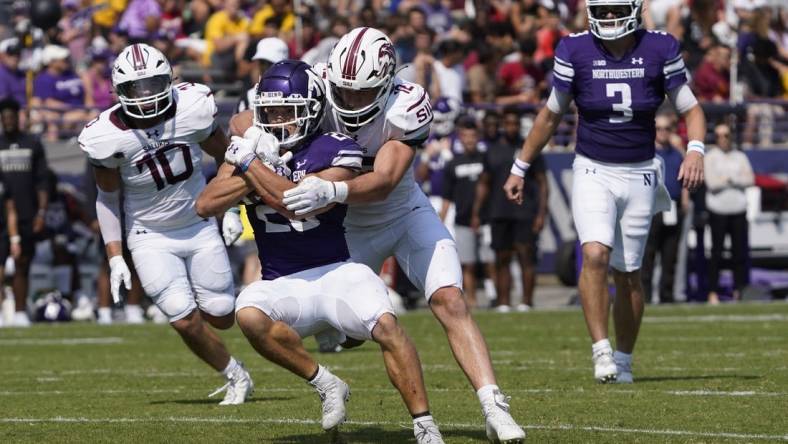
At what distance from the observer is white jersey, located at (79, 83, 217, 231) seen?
794cm

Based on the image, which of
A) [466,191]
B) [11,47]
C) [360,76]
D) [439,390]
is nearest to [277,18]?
[11,47]

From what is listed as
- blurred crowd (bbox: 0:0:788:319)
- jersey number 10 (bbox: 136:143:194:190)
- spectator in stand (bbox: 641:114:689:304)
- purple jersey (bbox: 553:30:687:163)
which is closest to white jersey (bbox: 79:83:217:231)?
jersey number 10 (bbox: 136:143:194:190)

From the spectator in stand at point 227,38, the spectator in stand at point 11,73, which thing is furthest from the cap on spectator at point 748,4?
the spectator in stand at point 11,73

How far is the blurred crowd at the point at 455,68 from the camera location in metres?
15.1

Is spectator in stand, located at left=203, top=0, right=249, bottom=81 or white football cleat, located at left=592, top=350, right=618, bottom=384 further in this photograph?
spectator in stand, located at left=203, top=0, right=249, bottom=81

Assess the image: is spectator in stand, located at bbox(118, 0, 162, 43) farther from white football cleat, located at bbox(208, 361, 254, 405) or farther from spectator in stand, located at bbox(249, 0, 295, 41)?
white football cleat, located at bbox(208, 361, 254, 405)

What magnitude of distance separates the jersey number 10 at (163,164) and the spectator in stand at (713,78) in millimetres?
10383

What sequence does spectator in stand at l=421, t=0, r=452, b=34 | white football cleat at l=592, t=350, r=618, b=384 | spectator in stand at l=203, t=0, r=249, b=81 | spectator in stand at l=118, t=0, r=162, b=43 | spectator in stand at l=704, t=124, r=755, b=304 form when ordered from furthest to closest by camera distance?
spectator in stand at l=421, t=0, r=452, b=34 → spectator in stand at l=118, t=0, r=162, b=43 → spectator in stand at l=203, t=0, r=249, b=81 → spectator in stand at l=704, t=124, r=755, b=304 → white football cleat at l=592, t=350, r=618, b=384

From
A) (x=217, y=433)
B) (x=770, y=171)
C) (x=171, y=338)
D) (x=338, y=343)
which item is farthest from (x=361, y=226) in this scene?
(x=770, y=171)

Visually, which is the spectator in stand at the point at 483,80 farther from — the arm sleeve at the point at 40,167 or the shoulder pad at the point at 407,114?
the shoulder pad at the point at 407,114

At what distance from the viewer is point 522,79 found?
694 inches

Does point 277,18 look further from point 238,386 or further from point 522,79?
point 238,386

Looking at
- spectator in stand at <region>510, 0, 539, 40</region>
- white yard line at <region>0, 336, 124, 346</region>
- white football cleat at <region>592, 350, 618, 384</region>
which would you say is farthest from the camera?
spectator in stand at <region>510, 0, 539, 40</region>

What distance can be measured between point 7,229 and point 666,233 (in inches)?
245
